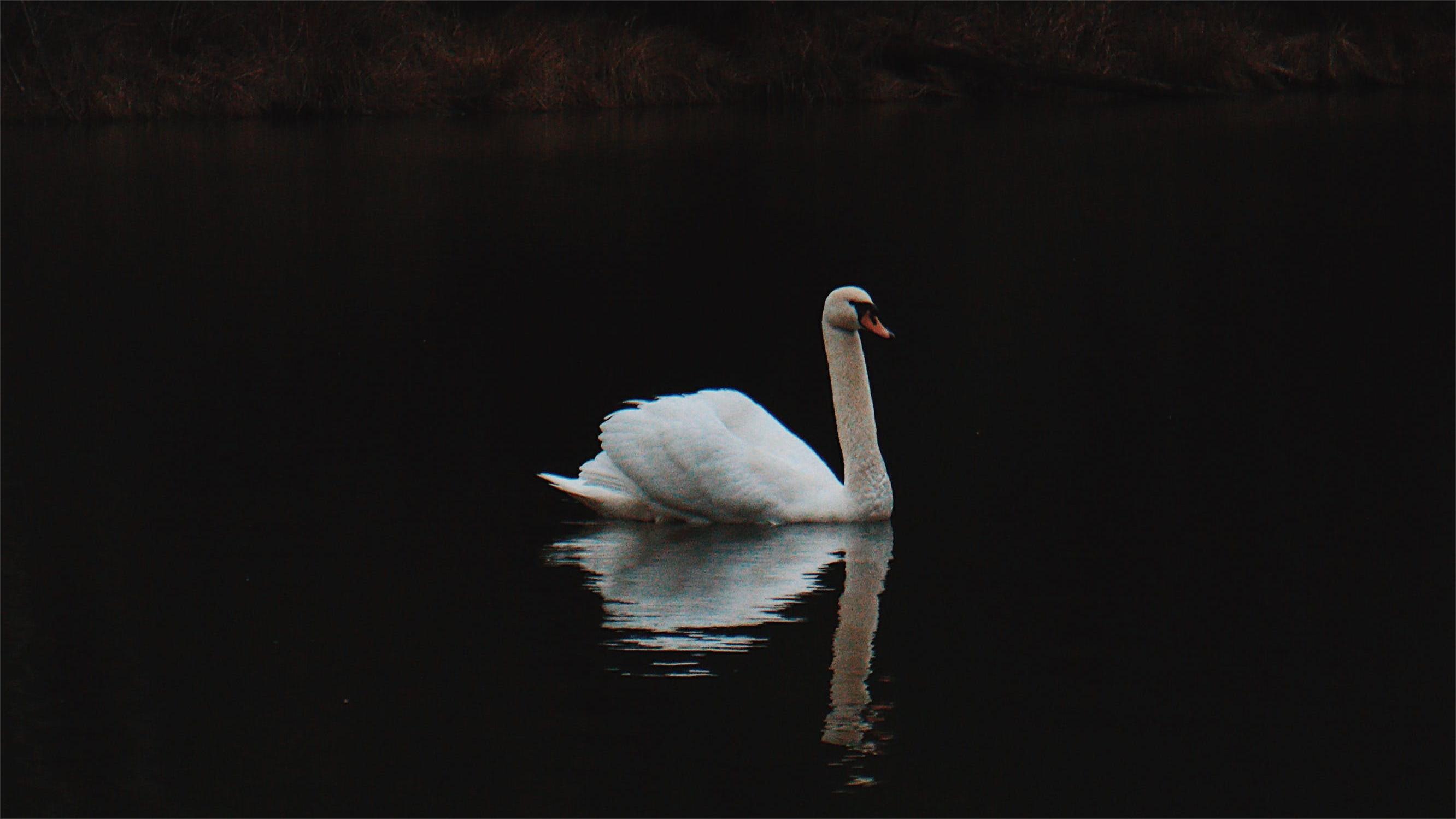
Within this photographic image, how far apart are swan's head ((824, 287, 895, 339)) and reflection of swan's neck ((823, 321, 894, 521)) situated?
0.09 m

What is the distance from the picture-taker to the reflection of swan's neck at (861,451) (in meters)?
9.06

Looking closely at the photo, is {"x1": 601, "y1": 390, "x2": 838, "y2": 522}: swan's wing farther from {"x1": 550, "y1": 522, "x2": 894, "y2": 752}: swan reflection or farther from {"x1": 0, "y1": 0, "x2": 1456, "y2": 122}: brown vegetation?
{"x1": 0, "y1": 0, "x2": 1456, "y2": 122}: brown vegetation

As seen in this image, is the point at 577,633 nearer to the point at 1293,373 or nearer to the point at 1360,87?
the point at 1293,373

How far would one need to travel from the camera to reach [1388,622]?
753 cm

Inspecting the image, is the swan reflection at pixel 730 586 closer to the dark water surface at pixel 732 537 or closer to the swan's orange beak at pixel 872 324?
the dark water surface at pixel 732 537

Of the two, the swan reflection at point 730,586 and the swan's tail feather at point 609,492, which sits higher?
the swan's tail feather at point 609,492

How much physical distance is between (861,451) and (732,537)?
698 millimetres

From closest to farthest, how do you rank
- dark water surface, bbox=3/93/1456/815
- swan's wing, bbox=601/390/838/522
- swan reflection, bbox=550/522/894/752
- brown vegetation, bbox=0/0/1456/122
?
dark water surface, bbox=3/93/1456/815
swan reflection, bbox=550/522/894/752
swan's wing, bbox=601/390/838/522
brown vegetation, bbox=0/0/1456/122

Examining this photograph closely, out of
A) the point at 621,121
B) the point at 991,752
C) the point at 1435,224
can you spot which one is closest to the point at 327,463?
the point at 991,752

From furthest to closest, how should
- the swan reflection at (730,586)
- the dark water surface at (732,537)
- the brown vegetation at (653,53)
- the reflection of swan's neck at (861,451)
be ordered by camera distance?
the brown vegetation at (653,53)
the reflection of swan's neck at (861,451)
the swan reflection at (730,586)
the dark water surface at (732,537)

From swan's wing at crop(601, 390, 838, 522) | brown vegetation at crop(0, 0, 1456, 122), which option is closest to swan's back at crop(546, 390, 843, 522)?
swan's wing at crop(601, 390, 838, 522)

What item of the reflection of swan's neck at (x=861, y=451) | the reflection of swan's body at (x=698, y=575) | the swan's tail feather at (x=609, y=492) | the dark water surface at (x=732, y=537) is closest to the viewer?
the dark water surface at (x=732, y=537)

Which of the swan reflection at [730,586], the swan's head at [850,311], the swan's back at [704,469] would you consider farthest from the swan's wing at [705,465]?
the swan's head at [850,311]

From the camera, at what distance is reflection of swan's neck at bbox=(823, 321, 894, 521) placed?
357 inches
